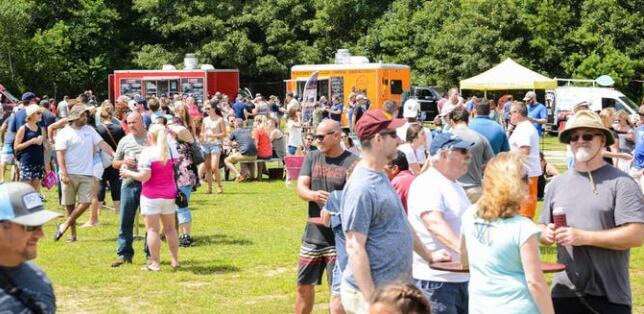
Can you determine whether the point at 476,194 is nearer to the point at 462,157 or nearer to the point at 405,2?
the point at 462,157

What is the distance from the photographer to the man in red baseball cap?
521 cm

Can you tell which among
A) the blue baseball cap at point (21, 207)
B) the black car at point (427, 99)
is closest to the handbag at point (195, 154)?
the blue baseball cap at point (21, 207)

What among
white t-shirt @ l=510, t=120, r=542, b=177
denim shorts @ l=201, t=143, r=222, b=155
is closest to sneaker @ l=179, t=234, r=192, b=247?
white t-shirt @ l=510, t=120, r=542, b=177

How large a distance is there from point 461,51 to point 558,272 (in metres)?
37.1

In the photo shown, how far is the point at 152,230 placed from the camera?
417 inches

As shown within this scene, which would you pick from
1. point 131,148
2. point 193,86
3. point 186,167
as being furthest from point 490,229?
point 193,86

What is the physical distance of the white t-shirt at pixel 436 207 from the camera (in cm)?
571

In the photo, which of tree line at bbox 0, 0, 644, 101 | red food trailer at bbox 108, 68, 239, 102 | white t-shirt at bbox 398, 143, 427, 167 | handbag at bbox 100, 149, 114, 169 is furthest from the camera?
tree line at bbox 0, 0, 644, 101

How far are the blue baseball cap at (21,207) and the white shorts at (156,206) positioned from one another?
6.68 meters

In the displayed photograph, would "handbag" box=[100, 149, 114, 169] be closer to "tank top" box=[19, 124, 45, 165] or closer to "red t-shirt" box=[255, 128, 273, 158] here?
"tank top" box=[19, 124, 45, 165]

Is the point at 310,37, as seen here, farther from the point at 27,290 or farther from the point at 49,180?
the point at 27,290

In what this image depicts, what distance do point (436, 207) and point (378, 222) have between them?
1.73 ft

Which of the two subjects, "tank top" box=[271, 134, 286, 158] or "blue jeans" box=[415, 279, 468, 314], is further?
"tank top" box=[271, 134, 286, 158]

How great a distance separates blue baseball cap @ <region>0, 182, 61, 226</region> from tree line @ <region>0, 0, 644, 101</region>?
124 feet
